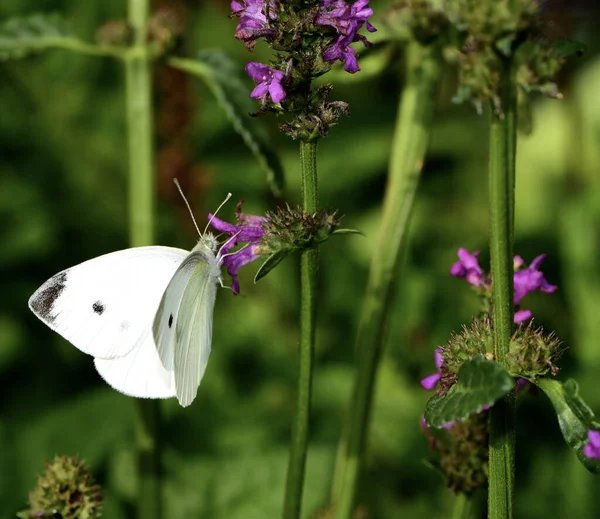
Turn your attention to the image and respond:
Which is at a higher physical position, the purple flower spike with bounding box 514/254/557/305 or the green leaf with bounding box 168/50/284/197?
the green leaf with bounding box 168/50/284/197

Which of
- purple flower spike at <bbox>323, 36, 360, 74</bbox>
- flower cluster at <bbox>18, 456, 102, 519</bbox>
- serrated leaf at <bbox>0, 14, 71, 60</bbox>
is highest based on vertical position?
serrated leaf at <bbox>0, 14, 71, 60</bbox>

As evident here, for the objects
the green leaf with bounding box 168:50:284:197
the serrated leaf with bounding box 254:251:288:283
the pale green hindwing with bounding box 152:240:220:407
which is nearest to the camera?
the serrated leaf with bounding box 254:251:288:283

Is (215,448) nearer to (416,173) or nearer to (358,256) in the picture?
(358,256)

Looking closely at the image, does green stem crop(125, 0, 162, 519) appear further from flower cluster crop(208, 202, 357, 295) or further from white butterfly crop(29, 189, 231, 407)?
flower cluster crop(208, 202, 357, 295)

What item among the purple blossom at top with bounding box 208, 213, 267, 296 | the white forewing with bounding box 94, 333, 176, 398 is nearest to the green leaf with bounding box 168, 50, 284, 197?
the purple blossom at top with bounding box 208, 213, 267, 296

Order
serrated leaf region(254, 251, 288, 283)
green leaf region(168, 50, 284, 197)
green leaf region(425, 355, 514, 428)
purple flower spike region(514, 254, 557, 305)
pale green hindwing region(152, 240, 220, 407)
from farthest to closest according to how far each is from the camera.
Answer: green leaf region(168, 50, 284, 197)
pale green hindwing region(152, 240, 220, 407)
purple flower spike region(514, 254, 557, 305)
serrated leaf region(254, 251, 288, 283)
green leaf region(425, 355, 514, 428)

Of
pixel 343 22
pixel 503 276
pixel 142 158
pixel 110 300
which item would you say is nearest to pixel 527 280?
pixel 503 276

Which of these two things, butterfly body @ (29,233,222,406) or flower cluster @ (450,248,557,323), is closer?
flower cluster @ (450,248,557,323)

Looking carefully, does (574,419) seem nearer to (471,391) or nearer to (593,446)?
(593,446)
